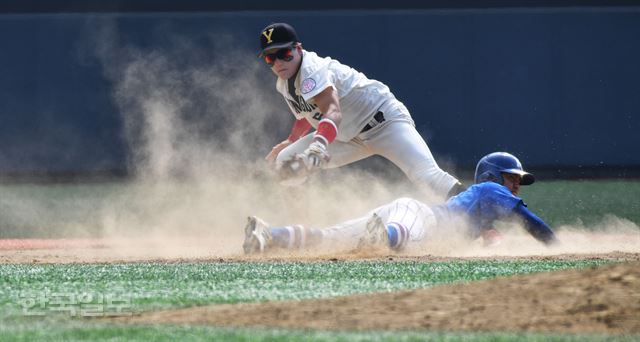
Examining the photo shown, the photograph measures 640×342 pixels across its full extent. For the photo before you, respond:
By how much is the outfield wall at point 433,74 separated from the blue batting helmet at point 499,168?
828 centimetres

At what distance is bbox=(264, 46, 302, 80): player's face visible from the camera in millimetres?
6801

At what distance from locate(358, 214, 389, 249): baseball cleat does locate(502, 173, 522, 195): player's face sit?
37.6 inches

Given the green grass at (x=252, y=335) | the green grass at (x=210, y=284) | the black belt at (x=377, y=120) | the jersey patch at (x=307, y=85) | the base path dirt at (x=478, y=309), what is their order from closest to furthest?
the green grass at (x=252, y=335) → the green grass at (x=210, y=284) → the base path dirt at (x=478, y=309) → the jersey patch at (x=307, y=85) → the black belt at (x=377, y=120)

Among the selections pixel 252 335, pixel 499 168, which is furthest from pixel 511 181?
pixel 252 335

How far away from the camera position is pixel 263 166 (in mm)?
14836

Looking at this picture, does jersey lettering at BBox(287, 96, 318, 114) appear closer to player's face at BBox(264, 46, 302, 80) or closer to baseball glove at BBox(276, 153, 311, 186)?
player's face at BBox(264, 46, 302, 80)

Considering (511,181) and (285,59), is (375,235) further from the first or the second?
(285,59)

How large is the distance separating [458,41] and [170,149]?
4.21 meters

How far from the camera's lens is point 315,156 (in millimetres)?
6457

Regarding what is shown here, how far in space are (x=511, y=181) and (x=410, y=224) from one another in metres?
0.83

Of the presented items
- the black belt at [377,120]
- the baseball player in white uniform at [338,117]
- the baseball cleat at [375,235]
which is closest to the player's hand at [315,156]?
the baseball player in white uniform at [338,117]

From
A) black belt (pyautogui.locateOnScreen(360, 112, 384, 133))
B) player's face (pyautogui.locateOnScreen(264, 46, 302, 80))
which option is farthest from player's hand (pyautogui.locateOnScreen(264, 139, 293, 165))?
player's face (pyautogui.locateOnScreen(264, 46, 302, 80))

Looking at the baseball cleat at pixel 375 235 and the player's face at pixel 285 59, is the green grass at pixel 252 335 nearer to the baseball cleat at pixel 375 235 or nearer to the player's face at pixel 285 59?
the baseball cleat at pixel 375 235

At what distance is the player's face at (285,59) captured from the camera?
680cm
